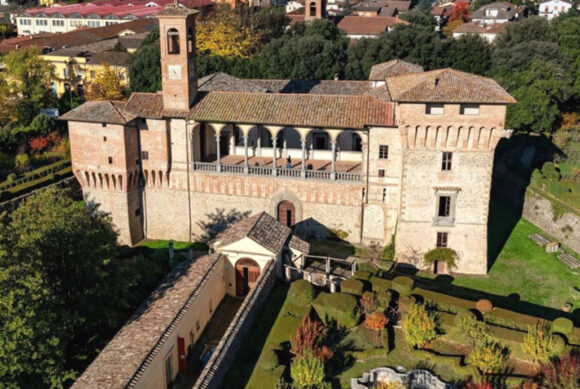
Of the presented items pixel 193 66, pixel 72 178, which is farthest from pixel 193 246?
pixel 72 178

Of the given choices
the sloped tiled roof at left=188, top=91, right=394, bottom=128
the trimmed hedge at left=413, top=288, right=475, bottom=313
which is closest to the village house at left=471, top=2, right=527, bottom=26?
the sloped tiled roof at left=188, top=91, right=394, bottom=128

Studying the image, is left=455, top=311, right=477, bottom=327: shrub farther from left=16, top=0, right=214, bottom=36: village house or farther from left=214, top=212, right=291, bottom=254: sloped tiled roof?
left=16, top=0, right=214, bottom=36: village house

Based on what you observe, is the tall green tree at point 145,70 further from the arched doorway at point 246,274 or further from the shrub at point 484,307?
the shrub at point 484,307

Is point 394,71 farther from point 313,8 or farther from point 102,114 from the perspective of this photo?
point 313,8

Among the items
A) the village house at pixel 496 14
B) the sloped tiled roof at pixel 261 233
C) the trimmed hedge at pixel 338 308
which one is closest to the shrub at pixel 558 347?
the trimmed hedge at pixel 338 308

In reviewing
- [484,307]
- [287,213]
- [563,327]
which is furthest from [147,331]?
[563,327]

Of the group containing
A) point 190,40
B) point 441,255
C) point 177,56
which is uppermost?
point 190,40
